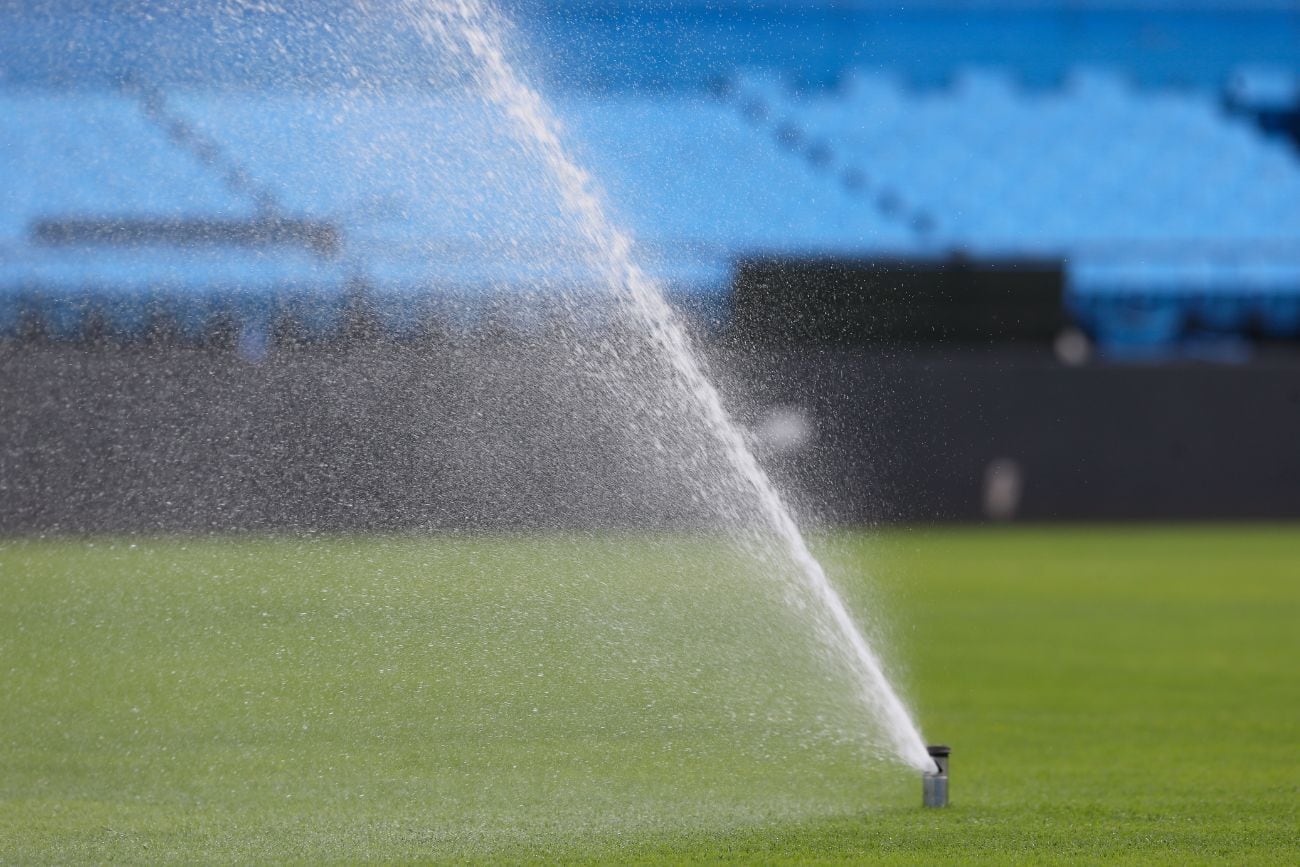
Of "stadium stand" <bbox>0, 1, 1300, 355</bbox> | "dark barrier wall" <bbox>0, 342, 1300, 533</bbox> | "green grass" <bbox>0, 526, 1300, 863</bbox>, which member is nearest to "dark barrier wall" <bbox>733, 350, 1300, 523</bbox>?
"dark barrier wall" <bbox>0, 342, 1300, 533</bbox>

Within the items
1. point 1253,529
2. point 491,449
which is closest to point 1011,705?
point 491,449

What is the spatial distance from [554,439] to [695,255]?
4117mm

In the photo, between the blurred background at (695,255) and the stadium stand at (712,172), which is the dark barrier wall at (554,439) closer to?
the blurred background at (695,255)

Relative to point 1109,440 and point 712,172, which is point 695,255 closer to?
point 712,172

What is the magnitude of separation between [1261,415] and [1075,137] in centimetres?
575

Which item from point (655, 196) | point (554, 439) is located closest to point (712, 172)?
point (655, 196)

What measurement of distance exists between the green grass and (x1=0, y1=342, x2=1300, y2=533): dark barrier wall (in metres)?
0.49

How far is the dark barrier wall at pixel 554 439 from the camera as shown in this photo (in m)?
8.80

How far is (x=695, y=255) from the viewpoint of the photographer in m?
12.9

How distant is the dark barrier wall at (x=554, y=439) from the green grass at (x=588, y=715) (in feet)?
1.61

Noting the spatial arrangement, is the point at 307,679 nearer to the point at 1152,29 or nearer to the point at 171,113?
the point at 171,113

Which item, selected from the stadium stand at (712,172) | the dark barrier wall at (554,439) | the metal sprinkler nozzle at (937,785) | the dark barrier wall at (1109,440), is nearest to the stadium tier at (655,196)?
the stadium stand at (712,172)

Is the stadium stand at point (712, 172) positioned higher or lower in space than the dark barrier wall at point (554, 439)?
higher

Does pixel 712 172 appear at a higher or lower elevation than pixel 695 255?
higher
